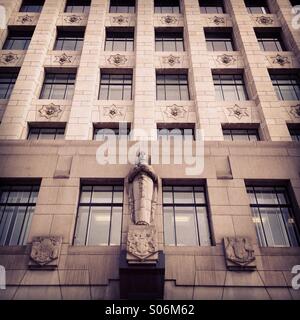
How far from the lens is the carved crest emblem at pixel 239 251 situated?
8.88 meters

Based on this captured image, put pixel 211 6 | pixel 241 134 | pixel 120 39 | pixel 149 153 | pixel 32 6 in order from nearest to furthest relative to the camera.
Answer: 1. pixel 149 153
2. pixel 241 134
3. pixel 120 39
4. pixel 32 6
5. pixel 211 6

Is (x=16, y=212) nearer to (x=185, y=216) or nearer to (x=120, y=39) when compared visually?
(x=185, y=216)

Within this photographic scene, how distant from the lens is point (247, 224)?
970 centimetres

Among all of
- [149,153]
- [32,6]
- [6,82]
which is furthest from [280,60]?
[32,6]

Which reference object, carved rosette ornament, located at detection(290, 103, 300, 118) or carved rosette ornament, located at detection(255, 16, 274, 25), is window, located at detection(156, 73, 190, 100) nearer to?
carved rosette ornament, located at detection(290, 103, 300, 118)

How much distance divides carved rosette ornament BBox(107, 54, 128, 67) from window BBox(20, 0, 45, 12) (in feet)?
22.2

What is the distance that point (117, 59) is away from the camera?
15078 mm

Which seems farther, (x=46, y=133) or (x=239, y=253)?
A: (x=46, y=133)

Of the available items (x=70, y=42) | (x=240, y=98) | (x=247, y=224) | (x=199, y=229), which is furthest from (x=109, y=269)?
(x=70, y=42)

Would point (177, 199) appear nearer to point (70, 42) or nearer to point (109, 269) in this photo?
point (109, 269)

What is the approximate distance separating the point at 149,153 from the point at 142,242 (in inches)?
142

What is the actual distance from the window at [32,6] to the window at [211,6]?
31.8 ft

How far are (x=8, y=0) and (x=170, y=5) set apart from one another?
9481 mm

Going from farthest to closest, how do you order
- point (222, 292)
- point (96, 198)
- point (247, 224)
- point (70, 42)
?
1. point (70, 42)
2. point (96, 198)
3. point (247, 224)
4. point (222, 292)
